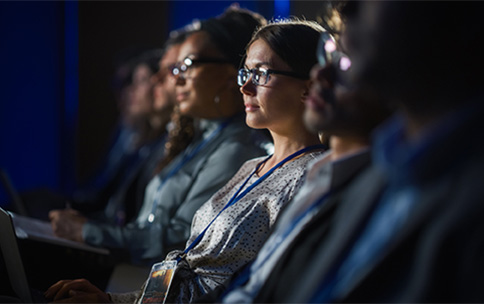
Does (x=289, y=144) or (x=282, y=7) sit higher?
(x=282, y=7)

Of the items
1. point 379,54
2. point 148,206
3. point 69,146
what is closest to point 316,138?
point 379,54

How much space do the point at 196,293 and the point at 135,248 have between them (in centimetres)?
76

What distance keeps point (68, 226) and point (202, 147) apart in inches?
23.7

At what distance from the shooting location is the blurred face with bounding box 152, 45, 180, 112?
3.28 meters

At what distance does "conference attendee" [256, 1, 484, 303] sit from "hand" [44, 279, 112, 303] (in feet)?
2.78

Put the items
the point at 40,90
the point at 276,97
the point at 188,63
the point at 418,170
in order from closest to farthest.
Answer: the point at 418,170, the point at 276,97, the point at 188,63, the point at 40,90

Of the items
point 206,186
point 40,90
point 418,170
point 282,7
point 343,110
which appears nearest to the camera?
point 418,170

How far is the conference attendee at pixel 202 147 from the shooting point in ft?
7.18

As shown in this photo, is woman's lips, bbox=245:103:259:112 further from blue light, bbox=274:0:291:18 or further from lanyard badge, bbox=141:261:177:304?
blue light, bbox=274:0:291:18

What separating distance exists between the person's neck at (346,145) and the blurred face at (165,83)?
2.23 m

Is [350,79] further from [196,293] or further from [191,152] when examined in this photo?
[191,152]

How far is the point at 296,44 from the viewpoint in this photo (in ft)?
5.40

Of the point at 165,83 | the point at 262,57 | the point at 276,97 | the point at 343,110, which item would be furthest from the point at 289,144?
the point at 165,83

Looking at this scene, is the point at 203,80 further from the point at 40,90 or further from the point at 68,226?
the point at 40,90
